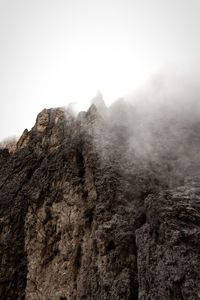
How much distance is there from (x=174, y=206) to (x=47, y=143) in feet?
97.1

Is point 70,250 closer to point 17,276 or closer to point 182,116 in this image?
point 17,276

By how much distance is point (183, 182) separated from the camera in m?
35.7

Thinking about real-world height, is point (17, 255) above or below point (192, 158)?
below

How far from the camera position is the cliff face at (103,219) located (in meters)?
24.9

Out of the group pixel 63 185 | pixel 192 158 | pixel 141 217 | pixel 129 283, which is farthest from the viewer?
pixel 192 158

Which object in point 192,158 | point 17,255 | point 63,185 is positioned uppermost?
point 192,158

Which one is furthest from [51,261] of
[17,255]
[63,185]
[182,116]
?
[182,116]

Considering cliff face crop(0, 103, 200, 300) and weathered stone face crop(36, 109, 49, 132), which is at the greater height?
weathered stone face crop(36, 109, 49, 132)

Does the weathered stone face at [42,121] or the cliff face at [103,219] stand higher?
the weathered stone face at [42,121]

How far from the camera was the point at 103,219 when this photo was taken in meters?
32.2

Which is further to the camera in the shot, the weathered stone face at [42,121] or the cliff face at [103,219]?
the weathered stone face at [42,121]

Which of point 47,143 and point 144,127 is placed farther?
point 47,143

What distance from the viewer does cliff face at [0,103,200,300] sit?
980 inches

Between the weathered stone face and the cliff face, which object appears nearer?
the cliff face
